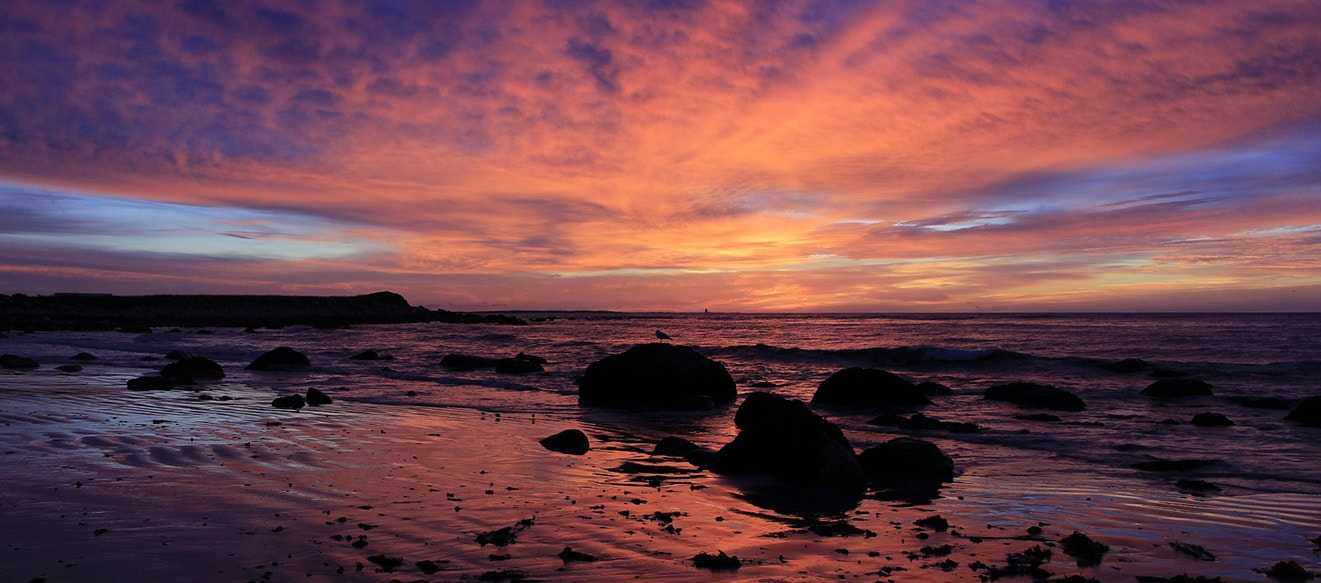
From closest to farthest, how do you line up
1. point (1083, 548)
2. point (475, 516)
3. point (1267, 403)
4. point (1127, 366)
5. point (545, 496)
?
point (1083, 548) < point (475, 516) < point (545, 496) < point (1267, 403) < point (1127, 366)

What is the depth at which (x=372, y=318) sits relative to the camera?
96.5 m

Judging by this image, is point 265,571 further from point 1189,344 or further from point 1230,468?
point 1189,344

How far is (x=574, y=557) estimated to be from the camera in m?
6.72

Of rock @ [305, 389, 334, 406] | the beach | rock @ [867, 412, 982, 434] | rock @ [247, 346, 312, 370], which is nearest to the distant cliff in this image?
rock @ [247, 346, 312, 370]

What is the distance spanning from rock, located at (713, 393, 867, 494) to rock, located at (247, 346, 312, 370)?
23.6 meters

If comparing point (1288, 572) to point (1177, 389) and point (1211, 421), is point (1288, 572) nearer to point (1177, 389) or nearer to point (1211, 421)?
point (1211, 421)

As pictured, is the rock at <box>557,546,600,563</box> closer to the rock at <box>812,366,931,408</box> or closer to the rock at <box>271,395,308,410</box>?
the rock at <box>271,395,308,410</box>

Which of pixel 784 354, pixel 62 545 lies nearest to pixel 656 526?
pixel 62 545

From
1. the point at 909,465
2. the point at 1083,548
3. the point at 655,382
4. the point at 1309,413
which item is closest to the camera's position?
the point at 1083,548

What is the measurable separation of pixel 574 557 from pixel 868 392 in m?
16.7

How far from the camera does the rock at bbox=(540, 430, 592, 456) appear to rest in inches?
507

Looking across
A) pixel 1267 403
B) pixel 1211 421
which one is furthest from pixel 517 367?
pixel 1267 403

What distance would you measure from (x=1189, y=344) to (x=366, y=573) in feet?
175

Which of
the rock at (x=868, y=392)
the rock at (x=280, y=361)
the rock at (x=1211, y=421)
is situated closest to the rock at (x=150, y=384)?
the rock at (x=280, y=361)
